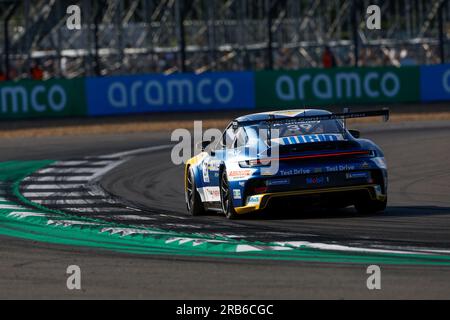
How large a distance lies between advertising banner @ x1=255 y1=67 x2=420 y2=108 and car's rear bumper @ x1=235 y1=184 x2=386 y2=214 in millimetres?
20077

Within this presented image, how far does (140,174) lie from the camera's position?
789 inches

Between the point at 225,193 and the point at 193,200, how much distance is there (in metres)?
0.98

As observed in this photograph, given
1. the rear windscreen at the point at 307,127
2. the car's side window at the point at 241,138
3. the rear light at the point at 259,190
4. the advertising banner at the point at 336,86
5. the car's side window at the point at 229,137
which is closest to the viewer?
the rear light at the point at 259,190

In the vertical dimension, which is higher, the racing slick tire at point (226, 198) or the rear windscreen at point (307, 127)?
the rear windscreen at point (307, 127)

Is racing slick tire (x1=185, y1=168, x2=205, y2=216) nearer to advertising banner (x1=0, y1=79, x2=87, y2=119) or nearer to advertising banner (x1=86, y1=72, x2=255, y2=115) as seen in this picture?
advertising banner (x1=86, y1=72, x2=255, y2=115)

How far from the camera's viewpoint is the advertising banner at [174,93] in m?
32.9

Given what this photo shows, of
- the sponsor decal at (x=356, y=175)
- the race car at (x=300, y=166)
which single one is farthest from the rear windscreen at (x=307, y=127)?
the sponsor decal at (x=356, y=175)

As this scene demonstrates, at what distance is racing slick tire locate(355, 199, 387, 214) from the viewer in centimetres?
1275

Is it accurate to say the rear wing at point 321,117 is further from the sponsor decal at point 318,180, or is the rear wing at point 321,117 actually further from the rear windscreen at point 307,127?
the sponsor decal at point 318,180

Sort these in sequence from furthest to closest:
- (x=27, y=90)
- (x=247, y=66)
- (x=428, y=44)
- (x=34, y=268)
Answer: (x=428, y=44) → (x=247, y=66) → (x=27, y=90) → (x=34, y=268)

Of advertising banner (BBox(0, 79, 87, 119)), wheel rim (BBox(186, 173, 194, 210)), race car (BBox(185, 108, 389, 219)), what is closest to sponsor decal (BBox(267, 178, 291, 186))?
race car (BBox(185, 108, 389, 219))

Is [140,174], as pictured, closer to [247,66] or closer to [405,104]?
[405,104]
